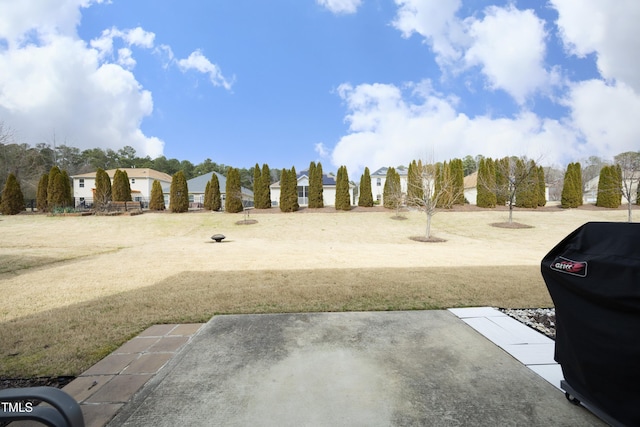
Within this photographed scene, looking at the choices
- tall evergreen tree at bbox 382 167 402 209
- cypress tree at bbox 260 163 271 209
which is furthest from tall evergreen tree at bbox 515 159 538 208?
cypress tree at bbox 260 163 271 209

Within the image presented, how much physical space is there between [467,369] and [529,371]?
0.51 m

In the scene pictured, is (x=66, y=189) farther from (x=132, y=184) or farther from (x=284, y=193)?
(x=284, y=193)

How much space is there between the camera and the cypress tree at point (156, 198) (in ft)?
90.6

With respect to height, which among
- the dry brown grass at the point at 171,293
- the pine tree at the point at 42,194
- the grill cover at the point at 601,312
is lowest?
the dry brown grass at the point at 171,293

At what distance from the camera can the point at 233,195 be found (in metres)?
26.1

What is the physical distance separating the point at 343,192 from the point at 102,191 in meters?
22.3

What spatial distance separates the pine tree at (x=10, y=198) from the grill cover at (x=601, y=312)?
35721 millimetres

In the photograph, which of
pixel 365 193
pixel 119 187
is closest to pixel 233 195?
pixel 119 187

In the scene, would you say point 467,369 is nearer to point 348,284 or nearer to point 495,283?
point 348,284

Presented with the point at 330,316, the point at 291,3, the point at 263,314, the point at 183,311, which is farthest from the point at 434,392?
the point at 291,3

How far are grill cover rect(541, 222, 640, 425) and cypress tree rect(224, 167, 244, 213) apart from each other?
1008 inches

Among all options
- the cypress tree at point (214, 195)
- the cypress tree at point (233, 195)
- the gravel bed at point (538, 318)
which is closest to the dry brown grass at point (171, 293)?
the gravel bed at point (538, 318)

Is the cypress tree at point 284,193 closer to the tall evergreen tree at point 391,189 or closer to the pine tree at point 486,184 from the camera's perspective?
the tall evergreen tree at point 391,189

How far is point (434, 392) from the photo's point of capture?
209 cm
